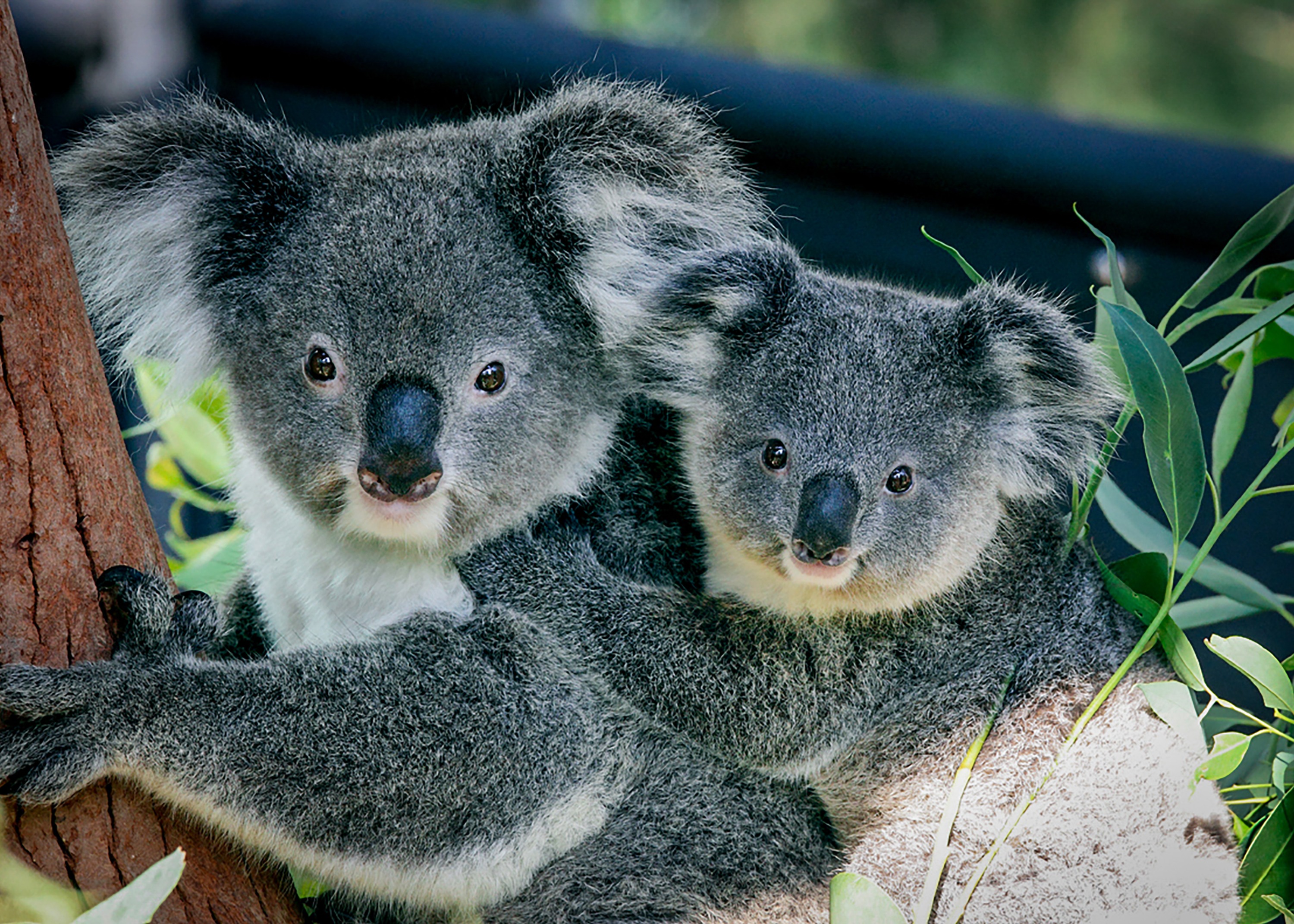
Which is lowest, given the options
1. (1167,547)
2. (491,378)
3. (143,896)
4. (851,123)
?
(1167,547)

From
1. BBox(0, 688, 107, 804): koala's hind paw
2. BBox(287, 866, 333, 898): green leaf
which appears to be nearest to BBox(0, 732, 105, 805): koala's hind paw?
BBox(0, 688, 107, 804): koala's hind paw

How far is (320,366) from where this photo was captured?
2.15 meters

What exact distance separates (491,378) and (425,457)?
221mm

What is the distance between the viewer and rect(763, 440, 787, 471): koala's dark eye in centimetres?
232

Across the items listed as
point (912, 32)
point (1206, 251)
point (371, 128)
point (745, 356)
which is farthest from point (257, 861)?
point (912, 32)

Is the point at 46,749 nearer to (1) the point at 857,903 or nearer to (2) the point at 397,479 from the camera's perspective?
(2) the point at 397,479

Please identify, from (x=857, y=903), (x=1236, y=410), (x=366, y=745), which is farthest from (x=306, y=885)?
(x=1236, y=410)

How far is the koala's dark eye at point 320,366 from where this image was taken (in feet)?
7.02

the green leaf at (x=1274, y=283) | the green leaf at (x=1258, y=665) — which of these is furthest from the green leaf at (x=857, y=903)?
the green leaf at (x=1274, y=283)

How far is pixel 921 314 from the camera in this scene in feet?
7.91

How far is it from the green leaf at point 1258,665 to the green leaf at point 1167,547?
1.33 feet

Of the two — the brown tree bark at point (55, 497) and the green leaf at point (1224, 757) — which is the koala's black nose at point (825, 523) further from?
the brown tree bark at point (55, 497)

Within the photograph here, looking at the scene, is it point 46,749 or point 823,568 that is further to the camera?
point 823,568

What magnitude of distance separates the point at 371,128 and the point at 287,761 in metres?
1.67
